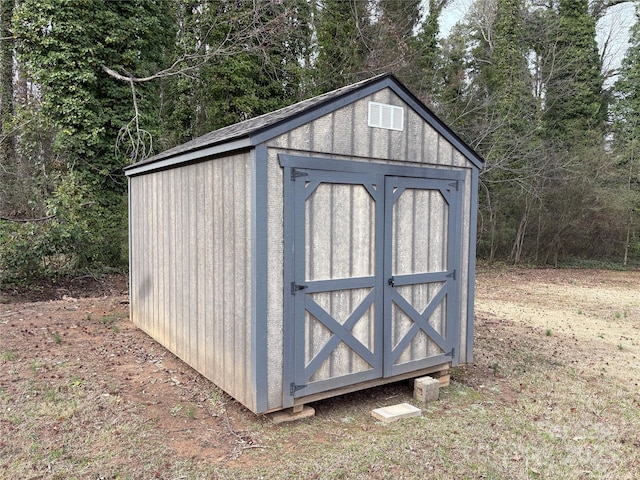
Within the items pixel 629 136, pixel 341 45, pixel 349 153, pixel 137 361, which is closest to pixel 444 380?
pixel 349 153

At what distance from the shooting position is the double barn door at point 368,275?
12.0ft

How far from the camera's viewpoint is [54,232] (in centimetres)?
920

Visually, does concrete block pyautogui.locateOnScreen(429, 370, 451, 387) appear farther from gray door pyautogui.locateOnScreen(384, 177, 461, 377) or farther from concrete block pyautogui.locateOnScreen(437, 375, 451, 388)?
gray door pyautogui.locateOnScreen(384, 177, 461, 377)

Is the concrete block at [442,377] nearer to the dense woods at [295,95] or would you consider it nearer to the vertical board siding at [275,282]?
the vertical board siding at [275,282]

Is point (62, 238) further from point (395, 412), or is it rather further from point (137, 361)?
point (395, 412)

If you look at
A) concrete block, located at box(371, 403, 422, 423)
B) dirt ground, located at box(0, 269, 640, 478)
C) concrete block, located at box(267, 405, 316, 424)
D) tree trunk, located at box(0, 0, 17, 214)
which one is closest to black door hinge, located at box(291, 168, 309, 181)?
concrete block, located at box(267, 405, 316, 424)

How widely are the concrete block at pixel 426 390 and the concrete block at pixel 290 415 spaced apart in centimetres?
111

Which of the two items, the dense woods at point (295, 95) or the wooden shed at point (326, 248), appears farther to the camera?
the dense woods at point (295, 95)

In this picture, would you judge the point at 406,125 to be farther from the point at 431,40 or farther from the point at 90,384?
the point at 431,40

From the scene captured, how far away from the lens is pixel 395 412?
389cm

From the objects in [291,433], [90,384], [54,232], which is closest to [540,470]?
[291,433]

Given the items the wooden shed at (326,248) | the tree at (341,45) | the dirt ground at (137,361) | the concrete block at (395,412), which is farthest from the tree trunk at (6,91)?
the concrete block at (395,412)

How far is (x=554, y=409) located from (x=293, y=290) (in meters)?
2.70

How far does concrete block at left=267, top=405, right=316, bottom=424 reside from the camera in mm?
3658
